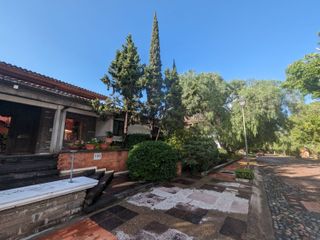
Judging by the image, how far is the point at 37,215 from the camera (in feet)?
8.68

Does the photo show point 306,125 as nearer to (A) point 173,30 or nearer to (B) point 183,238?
(A) point 173,30

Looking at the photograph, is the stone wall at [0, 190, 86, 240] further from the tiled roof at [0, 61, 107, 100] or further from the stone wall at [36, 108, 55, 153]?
the stone wall at [36, 108, 55, 153]

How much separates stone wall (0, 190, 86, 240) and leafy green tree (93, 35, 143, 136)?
193 inches

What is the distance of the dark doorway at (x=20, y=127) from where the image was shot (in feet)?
22.0

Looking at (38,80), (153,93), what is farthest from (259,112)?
(38,80)

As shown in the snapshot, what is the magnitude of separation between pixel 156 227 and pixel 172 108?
6883 mm

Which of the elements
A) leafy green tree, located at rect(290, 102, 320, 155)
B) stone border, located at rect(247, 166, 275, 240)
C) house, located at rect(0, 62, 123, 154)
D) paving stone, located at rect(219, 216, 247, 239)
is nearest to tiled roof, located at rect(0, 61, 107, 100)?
house, located at rect(0, 62, 123, 154)

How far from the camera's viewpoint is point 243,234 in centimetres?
303

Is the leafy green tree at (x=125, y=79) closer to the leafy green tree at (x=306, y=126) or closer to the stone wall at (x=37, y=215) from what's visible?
the stone wall at (x=37, y=215)

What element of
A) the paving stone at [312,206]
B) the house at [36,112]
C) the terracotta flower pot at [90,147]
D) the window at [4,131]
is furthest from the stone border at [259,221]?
the window at [4,131]

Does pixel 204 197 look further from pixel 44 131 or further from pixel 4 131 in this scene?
pixel 4 131

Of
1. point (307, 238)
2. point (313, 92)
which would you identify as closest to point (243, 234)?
point (307, 238)

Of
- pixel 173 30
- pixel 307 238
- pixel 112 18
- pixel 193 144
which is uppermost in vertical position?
pixel 173 30

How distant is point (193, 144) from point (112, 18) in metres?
8.49
